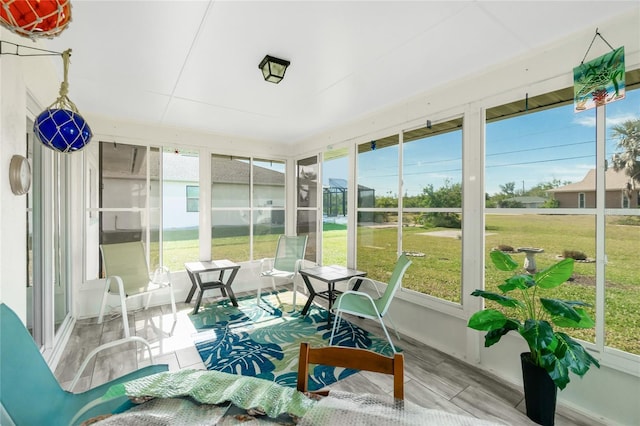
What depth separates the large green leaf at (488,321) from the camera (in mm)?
1996

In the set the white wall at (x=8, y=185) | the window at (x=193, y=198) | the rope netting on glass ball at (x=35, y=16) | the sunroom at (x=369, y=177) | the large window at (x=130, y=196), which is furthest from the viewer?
the window at (x=193, y=198)

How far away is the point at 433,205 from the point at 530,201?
3.11 feet

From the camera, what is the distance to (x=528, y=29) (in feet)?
6.55

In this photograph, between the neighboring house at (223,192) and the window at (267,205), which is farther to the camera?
the window at (267,205)

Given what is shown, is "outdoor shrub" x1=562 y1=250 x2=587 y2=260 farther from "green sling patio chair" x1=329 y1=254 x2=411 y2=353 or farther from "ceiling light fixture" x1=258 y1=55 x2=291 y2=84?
"ceiling light fixture" x1=258 y1=55 x2=291 y2=84

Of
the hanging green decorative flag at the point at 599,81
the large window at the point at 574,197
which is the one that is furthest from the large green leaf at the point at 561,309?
the hanging green decorative flag at the point at 599,81

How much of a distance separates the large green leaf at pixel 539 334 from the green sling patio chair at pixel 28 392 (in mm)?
2211

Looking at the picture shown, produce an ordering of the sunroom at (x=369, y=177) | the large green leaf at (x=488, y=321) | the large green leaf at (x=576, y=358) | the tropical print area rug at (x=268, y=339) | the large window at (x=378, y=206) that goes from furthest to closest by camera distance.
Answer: the large window at (x=378, y=206), the tropical print area rug at (x=268, y=339), the large green leaf at (x=488, y=321), the sunroom at (x=369, y=177), the large green leaf at (x=576, y=358)

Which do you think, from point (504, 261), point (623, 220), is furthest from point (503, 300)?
point (623, 220)

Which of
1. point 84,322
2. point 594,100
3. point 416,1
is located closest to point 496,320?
point 594,100

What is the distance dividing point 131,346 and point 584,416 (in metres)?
4.01

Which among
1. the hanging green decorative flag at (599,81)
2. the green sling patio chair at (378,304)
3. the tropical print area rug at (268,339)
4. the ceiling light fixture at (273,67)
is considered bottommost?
the tropical print area rug at (268,339)

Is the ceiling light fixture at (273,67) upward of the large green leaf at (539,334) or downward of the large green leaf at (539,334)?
upward

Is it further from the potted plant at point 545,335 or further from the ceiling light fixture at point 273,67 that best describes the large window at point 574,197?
the ceiling light fixture at point 273,67
